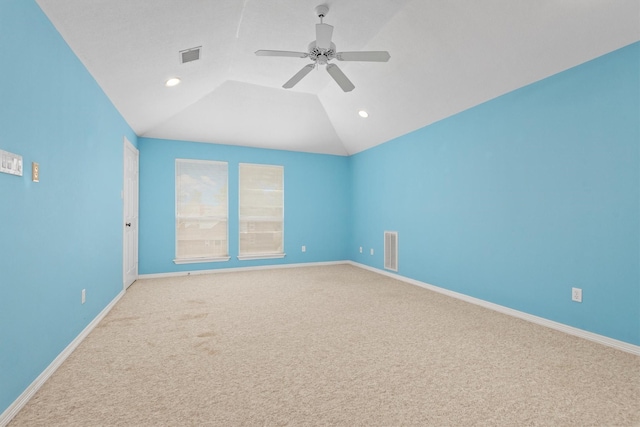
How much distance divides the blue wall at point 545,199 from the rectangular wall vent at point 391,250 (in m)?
0.48

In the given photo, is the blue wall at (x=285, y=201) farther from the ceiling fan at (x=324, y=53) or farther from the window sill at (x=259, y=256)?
the ceiling fan at (x=324, y=53)

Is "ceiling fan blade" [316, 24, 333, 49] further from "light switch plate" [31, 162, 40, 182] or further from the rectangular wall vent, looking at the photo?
the rectangular wall vent

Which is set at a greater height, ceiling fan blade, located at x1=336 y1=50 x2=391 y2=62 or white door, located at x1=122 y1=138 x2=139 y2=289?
ceiling fan blade, located at x1=336 y1=50 x2=391 y2=62

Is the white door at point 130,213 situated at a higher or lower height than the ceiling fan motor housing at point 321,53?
lower

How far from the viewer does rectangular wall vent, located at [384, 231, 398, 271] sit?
528 centimetres

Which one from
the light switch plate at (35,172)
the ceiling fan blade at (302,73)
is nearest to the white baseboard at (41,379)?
the light switch plate at (35,172)

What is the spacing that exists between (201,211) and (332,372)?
4.38 metres

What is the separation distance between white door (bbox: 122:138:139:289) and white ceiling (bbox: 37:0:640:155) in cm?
50

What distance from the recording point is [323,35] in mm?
2547

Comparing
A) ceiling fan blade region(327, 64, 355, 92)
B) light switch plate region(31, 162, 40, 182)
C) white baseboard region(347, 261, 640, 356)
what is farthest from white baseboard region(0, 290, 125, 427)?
white baseboard region(347, 261, 640, 356)

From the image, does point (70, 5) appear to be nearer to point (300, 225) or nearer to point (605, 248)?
point (605, 248)

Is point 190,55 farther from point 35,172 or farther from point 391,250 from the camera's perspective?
point 391,250

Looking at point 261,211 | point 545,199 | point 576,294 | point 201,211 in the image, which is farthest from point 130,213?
point 576,294

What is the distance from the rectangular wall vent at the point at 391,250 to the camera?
5281 mm
